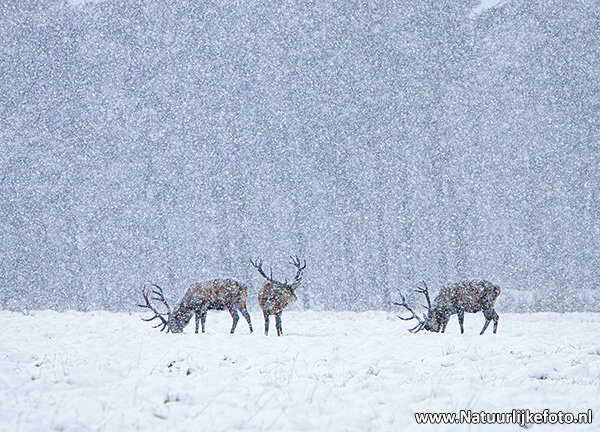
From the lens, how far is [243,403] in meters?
4.12

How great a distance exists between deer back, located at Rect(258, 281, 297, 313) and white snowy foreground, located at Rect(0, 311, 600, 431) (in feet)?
7.81

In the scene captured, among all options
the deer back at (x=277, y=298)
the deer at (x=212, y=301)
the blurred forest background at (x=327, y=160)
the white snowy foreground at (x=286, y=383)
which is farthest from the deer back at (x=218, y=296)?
the blurred forest background at (x=327, y=160)

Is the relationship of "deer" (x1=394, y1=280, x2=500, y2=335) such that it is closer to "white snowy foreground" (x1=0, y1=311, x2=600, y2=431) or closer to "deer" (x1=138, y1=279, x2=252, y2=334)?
"white snowy foreground" (x1=0, y1=311, x2=600, y2=431)

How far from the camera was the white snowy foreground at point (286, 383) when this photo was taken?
3650 mm

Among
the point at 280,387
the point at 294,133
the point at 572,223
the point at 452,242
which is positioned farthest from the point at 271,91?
the point at 280,387

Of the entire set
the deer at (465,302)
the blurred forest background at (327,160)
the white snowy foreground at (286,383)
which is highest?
the blurred forest background at (327,160)

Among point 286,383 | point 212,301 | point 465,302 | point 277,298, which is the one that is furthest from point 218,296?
point 286,383

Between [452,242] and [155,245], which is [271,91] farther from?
[452,242]

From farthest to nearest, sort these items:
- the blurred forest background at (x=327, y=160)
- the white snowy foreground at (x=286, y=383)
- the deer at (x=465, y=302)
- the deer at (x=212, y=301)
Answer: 1. the blurred forest background at (x=327, y=160)
2. the deer at (x=212, y=301)
3. the deer at (x=465, y=302)
4. the white snowy foreground at (x=286, y=383)

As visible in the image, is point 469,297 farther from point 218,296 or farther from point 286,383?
point 286,383

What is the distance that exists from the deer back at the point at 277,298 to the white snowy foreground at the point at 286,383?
238 centimetres

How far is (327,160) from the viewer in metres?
27.5

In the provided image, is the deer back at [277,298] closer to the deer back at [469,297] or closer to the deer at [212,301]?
the deer at [212,301]

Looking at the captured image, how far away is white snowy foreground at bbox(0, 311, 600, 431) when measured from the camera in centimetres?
365
